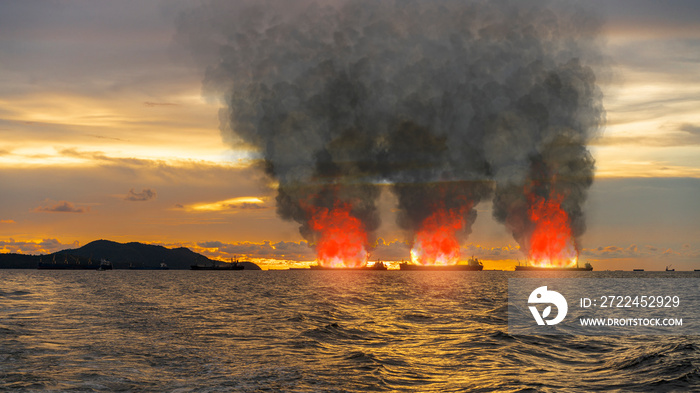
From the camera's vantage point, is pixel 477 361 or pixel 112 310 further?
pixel 112 310

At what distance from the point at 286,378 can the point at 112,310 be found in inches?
1999

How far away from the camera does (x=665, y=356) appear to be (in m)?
38.6

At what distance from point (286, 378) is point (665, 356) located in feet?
84.7

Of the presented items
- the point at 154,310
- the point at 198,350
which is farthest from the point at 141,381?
the point at 154,310

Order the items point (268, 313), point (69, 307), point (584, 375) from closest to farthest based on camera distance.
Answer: point (584, 375) → point (268, 313) → point (69, 307)

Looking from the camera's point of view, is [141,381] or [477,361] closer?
[141,381]

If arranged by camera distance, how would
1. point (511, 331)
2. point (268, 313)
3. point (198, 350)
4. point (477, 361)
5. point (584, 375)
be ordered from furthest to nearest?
1. point (268, 313)
2. point (511, 331)
3. point (198, 350)
4. point (477, 361)
5. point (584, 375)

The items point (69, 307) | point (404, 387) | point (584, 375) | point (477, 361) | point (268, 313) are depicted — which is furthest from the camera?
point (69, 307)

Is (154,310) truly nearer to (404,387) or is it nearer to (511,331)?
(511,331)

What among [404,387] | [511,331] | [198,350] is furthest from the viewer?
[511,331]

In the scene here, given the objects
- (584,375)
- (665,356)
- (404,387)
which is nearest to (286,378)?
(404,387)

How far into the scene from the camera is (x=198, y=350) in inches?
1647

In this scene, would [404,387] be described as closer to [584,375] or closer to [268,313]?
[584,375]

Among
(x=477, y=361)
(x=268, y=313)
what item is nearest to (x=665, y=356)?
(x=477, y=361)
